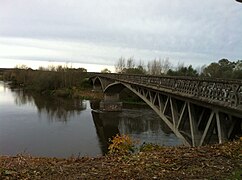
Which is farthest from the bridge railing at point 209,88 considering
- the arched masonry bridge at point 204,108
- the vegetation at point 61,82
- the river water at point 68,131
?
the vegetation at point 61,82

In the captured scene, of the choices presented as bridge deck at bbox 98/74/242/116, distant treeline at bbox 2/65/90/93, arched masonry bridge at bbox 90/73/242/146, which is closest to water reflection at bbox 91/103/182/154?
arched masonry bridge at bbox 90/73/242/146

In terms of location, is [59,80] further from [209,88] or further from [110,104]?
[209,88]

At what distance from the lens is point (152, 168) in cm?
623

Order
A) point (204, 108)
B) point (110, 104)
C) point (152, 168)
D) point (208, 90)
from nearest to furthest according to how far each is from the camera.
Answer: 1. point (152, 168)
2. point (208, 90)
3. point (204, 108)
4. point (110, 104)

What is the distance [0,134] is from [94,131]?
9.78 m

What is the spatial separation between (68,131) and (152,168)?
1007 inches

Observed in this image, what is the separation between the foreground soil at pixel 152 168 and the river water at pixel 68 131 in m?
14.2

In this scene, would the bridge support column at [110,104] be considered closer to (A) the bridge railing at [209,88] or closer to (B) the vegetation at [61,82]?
(B) the vegetation at [61,82]

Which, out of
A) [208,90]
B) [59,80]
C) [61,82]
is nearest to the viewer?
[208,90]

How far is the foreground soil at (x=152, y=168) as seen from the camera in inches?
228

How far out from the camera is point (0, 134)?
27812 mm

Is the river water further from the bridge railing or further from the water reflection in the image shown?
the bridge railing

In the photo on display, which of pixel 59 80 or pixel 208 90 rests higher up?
pixel 208 90

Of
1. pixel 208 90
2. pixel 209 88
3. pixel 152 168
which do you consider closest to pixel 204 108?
pixel 208 90
